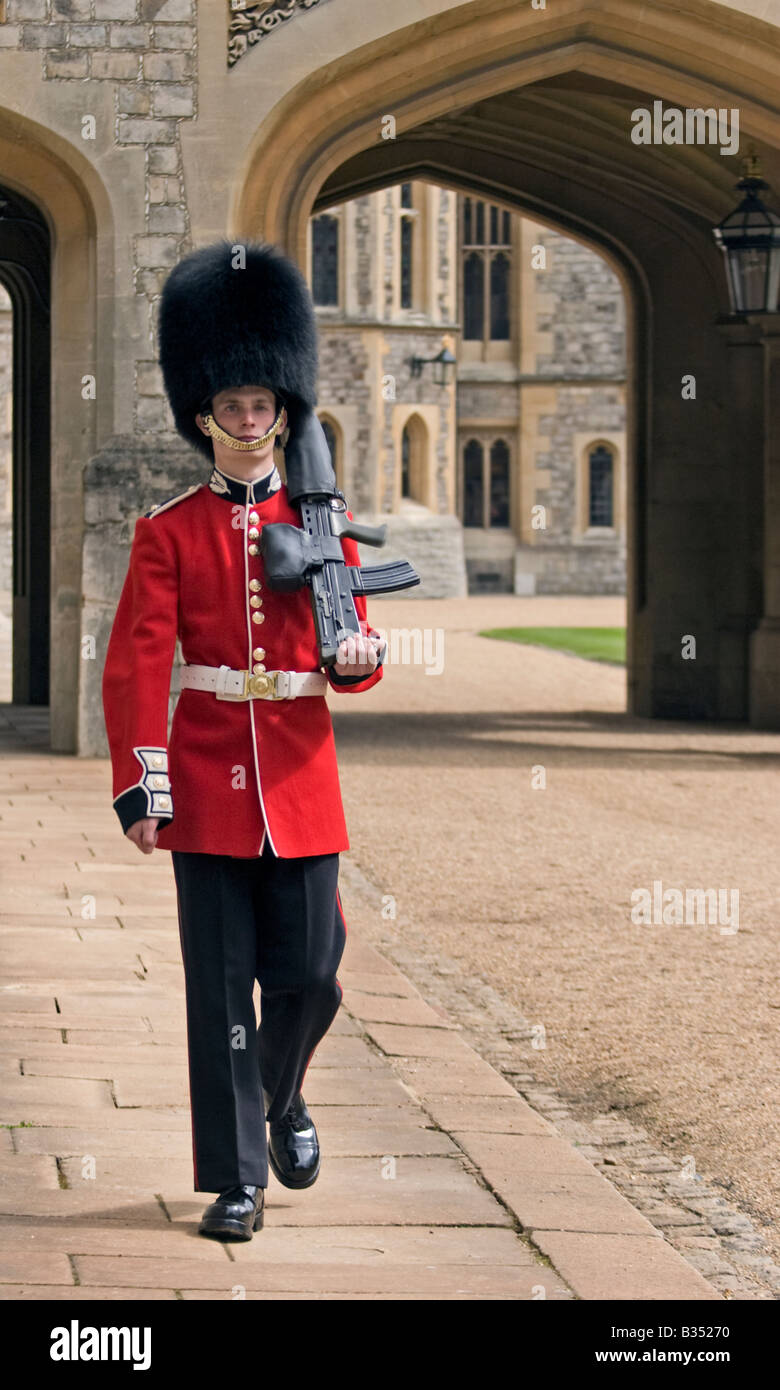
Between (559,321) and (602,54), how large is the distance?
31.2m

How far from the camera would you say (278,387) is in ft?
11.0

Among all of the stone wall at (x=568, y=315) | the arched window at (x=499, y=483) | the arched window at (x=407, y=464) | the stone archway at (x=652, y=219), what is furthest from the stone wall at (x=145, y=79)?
the stone wall at (x=568, y=315)

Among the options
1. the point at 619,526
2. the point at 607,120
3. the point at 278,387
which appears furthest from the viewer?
the point at 619,526

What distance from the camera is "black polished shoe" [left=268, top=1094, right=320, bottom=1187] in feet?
11.1

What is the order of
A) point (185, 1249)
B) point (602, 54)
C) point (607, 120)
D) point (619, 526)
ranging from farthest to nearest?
point (619, 526) → point (607, 120) → point (602, 54) → point (185, 1249)

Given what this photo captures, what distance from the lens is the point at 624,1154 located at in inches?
158

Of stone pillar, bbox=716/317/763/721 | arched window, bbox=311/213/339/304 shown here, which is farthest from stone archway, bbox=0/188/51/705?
arched window, bbox=311/213/339/304

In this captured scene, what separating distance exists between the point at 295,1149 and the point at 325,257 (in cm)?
3636

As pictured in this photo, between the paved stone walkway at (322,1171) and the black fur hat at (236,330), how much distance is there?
138cm

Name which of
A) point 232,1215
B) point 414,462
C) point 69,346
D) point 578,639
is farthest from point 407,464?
point 232,1215

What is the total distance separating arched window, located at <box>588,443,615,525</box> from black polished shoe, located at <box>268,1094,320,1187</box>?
38.4 meters
